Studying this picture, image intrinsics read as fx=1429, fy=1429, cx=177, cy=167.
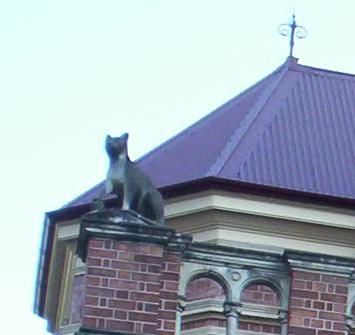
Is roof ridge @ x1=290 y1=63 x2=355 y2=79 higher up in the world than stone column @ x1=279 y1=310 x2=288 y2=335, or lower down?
higher up

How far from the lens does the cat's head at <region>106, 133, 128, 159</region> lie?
380 inches

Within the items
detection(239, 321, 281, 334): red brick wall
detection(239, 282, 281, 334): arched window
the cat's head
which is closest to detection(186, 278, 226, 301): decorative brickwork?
detection(239, 321, 281, 334): red brick wall

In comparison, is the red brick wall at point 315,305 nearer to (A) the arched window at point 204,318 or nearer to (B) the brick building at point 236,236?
(B) the brick building at point 236,236

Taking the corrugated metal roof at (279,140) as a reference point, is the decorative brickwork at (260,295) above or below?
below

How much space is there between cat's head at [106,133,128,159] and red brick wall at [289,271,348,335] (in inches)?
58.1

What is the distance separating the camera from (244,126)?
18.8 m

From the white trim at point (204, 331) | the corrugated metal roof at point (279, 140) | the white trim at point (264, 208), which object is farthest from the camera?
the corrugated metal roof at point (279, 140)

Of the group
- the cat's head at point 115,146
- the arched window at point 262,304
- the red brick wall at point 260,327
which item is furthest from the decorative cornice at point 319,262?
the cat's head at point 115,146

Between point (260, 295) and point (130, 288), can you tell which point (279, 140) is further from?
point (130, 288)

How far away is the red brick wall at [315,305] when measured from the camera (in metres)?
9.12

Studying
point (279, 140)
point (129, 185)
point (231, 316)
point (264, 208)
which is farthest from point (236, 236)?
point (231, 316)

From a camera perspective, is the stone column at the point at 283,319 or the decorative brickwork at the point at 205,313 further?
the decorative brickwork at the point at 205,313

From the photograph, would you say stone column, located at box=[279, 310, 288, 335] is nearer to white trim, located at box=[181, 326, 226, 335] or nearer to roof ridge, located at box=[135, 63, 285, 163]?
white trim, located at box=[181, 326, 226, 335]

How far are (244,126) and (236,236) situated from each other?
114 inches
